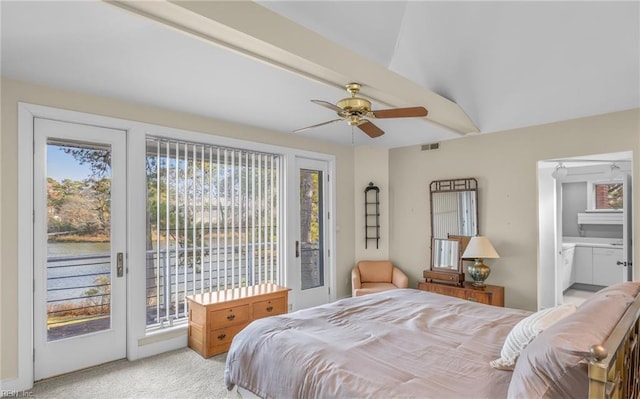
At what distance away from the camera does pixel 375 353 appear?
1.94 m

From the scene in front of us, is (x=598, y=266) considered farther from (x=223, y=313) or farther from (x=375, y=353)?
(x=223, y=313)

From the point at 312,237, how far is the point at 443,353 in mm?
3311

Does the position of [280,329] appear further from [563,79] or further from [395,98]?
[563,79]

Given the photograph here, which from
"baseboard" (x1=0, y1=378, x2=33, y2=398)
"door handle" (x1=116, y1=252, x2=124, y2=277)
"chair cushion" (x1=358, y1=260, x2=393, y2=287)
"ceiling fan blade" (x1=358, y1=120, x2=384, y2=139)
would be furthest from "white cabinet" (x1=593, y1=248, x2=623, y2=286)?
"baseboard" (x1=0, y1=378, x2=33, y2=398)

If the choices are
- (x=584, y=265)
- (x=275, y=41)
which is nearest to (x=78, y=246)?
(x=275, y=41)

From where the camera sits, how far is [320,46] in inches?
100

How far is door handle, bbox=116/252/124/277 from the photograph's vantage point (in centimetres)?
337

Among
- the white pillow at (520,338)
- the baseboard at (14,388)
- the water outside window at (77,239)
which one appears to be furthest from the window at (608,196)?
the baseboard at (14,388)

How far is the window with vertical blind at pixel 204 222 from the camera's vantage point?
12.1 feet

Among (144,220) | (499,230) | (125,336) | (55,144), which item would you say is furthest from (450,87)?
(125,336)

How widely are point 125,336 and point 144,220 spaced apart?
3.70 feet

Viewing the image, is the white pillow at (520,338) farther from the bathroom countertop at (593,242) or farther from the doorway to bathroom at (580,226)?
the bathroom countertop at (593,242)

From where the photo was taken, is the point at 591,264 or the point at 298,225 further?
the point at 591,264

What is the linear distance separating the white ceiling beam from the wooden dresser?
92.7 inches
